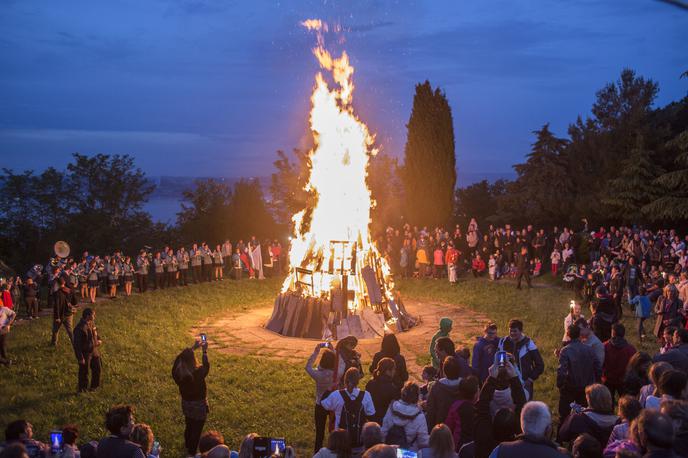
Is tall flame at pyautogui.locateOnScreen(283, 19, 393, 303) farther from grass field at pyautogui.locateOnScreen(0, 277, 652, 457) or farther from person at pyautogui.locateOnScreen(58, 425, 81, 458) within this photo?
person at pyautogui.locateOnScreen(58, 425, 81, 458)

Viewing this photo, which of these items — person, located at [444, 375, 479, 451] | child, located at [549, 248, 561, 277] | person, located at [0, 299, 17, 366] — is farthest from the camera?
child, located at [549, 248, 561, 277]

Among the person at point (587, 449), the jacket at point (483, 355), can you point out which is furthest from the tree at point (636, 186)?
the person at point (587, 449)

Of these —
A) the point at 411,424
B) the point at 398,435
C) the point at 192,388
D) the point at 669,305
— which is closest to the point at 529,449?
the point at 411,424

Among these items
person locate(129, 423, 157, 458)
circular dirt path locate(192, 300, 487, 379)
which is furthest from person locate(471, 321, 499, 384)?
person locate(129, 423, 157, 458)

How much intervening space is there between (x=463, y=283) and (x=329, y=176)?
27.7 feet

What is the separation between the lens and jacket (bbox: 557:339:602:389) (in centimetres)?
845

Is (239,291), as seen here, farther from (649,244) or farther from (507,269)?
(649,244)

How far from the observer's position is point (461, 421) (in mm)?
6598

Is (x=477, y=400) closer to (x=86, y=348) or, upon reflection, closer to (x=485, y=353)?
(x=485, y=353)

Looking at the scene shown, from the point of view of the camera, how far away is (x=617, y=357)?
8891 millimetres

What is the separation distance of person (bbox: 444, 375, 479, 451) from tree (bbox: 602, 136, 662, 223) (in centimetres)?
2358

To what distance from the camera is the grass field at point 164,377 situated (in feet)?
34.1

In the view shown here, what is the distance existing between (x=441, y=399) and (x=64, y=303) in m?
10.3

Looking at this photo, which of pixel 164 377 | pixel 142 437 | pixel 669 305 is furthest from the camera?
pixel 669 305
